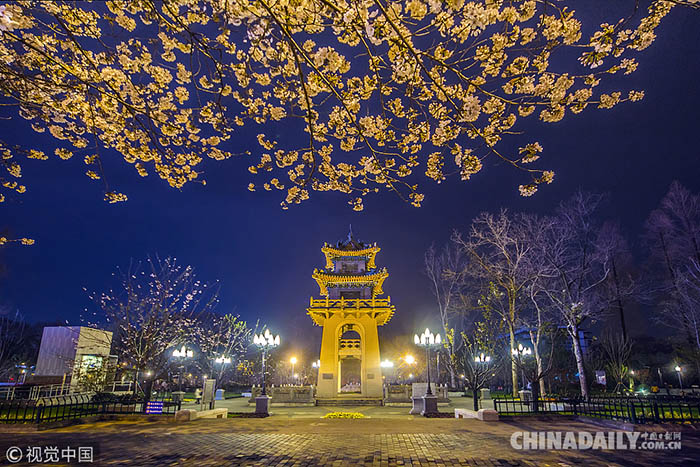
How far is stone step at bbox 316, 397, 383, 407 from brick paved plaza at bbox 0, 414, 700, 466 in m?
15.5

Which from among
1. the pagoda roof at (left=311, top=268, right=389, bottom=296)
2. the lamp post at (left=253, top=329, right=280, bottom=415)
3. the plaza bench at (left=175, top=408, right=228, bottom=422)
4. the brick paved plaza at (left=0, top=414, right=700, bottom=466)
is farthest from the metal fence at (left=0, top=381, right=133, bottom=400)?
the pagoda roof at (left=311, top=268, right=389, bottom=296)

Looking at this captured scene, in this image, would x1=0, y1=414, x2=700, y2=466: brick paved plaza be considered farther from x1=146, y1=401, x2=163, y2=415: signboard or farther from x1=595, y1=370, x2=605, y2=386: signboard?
x1=595, y1=370, x2=605, y2=386: signboard

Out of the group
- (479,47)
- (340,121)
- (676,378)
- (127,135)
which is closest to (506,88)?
(479,47)

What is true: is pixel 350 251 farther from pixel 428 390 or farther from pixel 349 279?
pixel 428 390

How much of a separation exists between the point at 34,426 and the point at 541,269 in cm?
2483

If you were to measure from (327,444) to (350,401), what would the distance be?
1938 cm

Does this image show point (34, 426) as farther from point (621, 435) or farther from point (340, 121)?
point (621, 435)

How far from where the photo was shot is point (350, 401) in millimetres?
26344

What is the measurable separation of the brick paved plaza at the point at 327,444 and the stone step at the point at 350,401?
609 inches

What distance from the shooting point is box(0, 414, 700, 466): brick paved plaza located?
7.09 meters

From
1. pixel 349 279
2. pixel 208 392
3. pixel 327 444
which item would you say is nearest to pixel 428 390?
pixel 327 444

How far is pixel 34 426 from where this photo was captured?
411 inches

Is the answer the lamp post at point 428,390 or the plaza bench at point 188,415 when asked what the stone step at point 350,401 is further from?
the plaza bench at point 188,415

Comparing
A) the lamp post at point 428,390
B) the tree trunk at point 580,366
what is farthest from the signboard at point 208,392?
the tree trunk at point 580,366
